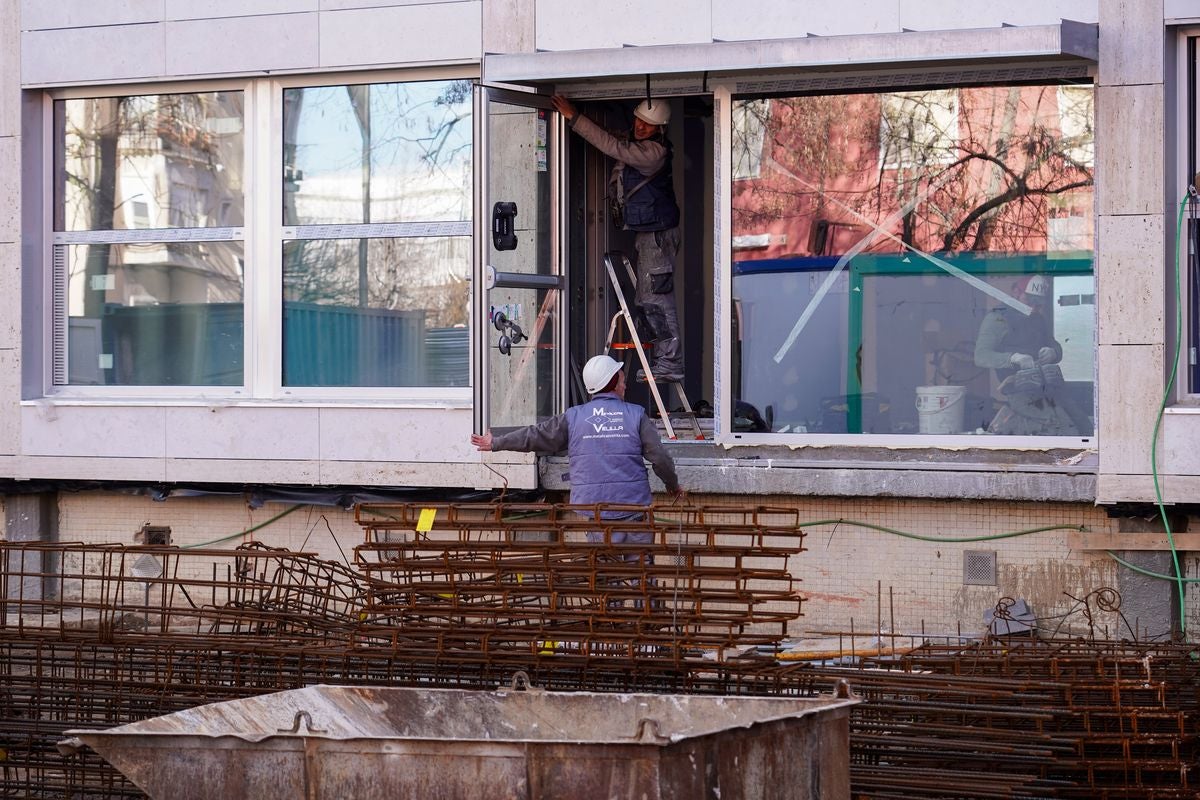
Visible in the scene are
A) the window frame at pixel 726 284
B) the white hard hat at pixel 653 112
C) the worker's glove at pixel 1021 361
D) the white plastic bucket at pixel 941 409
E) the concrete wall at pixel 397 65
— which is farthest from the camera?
the white hard hat at pixel 653 112

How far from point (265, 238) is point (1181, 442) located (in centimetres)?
664

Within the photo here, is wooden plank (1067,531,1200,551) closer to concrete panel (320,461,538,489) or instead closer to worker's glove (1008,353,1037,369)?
worker's glove (1008,353,1037,369)

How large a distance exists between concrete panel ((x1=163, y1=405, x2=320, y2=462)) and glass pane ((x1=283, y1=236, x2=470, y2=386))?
1.21 feet

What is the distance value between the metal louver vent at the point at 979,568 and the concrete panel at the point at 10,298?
7315 millimetres

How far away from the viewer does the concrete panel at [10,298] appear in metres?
11.8

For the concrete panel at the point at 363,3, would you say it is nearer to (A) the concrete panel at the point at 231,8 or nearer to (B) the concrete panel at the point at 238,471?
(A) the concrete panel at the point at 231,8

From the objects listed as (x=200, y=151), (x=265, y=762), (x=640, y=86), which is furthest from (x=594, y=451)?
(x=200, y=151)

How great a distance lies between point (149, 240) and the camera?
1191 centimetres

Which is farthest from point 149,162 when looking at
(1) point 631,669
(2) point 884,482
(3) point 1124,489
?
(3) point 1124,489

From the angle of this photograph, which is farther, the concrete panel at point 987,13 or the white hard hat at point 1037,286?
the white hard hat at point 1037,286

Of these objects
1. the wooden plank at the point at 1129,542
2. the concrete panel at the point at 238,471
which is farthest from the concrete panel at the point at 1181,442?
the concrete panel at the point at 238,471

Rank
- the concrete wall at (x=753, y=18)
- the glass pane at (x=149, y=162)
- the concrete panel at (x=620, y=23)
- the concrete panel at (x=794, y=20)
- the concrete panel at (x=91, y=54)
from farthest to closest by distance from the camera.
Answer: the glass pane at (x=149, y=162) → the concrete panel at (x=91, y=54) → the concrete panel at (x=620, y=23) → the concrete panel at (x=794, y=20) → the concrete wall at (x=753, y=18)

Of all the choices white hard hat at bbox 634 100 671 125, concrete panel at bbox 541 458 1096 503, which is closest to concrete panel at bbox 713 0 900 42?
white hard hat at bbox 634 100 671 125

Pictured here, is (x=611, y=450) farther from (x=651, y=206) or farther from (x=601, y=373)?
(x=651, y=206)
